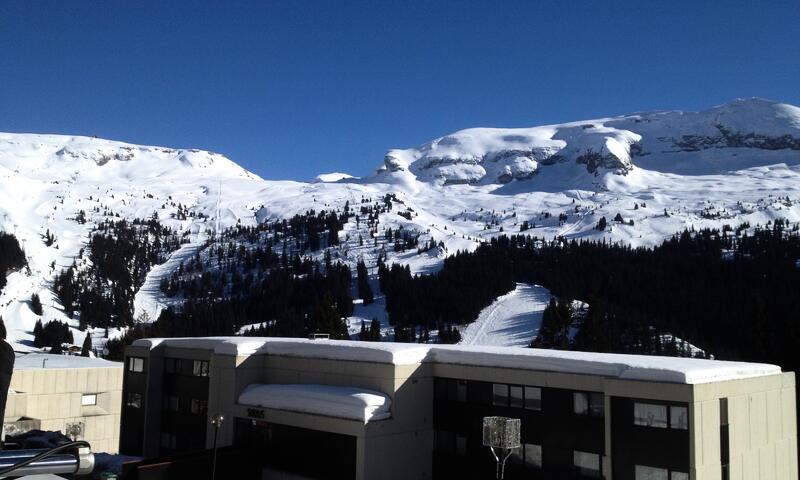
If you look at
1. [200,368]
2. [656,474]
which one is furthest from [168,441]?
[656,474]

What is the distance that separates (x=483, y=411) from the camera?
80.9 ft

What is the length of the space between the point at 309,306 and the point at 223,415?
13524 centimetres

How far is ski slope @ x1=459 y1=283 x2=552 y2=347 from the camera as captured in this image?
123 m

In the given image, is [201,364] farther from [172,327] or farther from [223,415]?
[172,327]

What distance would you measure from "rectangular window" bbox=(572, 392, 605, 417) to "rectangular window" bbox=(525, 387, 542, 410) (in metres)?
1.32

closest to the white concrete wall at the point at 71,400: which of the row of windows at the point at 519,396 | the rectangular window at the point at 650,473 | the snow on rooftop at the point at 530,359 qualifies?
the snow on rooftop at the point at 530,359

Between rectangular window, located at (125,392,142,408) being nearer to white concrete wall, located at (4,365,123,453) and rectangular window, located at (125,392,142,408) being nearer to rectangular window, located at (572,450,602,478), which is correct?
white concrete wall, located at (4,365,123,453)

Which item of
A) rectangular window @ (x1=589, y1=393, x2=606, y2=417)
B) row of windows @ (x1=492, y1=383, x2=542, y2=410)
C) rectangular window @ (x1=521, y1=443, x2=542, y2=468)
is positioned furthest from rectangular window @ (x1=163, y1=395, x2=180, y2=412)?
rectangular window @ (x1=589, y1=393, x2=606, y2=417)

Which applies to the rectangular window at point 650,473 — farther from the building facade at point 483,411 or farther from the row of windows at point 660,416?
the row of windows at point 660,416

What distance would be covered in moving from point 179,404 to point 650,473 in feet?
77.6

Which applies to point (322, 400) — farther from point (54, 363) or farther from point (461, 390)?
point (54, 363)

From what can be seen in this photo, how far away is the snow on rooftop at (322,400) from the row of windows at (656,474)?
876cm

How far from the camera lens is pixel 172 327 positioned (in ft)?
497

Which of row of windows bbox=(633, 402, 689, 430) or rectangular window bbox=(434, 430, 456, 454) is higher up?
row of windows bbox=(633, 402, 689, 430)
